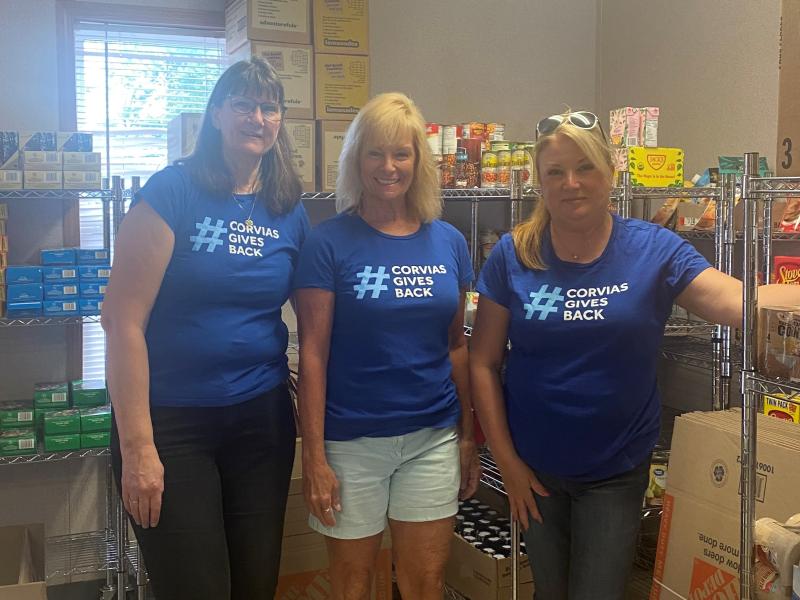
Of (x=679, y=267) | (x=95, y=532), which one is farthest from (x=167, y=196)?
(x=95, y=532)

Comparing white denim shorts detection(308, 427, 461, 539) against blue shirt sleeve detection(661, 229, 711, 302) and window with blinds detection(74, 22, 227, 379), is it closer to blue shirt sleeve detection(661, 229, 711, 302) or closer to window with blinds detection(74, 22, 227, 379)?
blue shirt sleeve detection(661, 229, 711, 302)

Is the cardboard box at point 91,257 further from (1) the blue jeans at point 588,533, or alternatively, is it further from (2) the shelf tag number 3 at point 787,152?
(2) the shelf tag number 3 at point 787,152

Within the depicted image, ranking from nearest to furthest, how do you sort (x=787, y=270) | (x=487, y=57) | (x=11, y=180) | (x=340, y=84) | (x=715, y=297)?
(x=715, y=297), (x=787, y=270), (x=11, y=180), (x=340, y=84), (x=487, y=57)

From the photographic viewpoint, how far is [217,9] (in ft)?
11.2

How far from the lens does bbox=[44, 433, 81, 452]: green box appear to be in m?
2.88

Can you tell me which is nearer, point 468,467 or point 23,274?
point 468,467

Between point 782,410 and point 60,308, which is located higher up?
point 60,308

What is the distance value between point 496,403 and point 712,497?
0.57 metres

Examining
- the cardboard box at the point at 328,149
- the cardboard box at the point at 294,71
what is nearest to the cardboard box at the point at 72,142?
the cardboard box at the point at 294,71

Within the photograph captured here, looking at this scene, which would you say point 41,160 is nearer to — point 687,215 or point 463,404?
point 463,404

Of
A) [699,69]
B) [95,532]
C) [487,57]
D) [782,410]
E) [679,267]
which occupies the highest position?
[487,57]

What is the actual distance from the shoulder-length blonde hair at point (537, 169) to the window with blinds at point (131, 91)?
2.00 m

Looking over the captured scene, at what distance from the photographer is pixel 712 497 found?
6.56 feet

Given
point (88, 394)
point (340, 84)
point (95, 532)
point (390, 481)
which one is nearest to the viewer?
point (390, 481)
